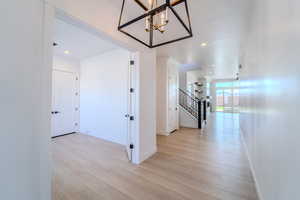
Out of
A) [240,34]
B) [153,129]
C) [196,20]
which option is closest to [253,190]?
[153,129]

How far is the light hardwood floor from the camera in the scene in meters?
1.86

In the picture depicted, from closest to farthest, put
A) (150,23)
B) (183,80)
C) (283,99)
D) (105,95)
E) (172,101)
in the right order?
(283,99), (150,23), (105,95), (172,101), (183,80)

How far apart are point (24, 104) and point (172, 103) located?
4673 millimetres

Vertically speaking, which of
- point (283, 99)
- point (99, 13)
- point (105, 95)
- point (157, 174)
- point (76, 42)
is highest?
point (76, 42)

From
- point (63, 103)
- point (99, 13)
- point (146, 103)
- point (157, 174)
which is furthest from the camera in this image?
point (63, 103)

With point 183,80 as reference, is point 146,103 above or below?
below

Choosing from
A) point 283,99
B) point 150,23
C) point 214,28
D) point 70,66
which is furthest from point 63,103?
point 283,99

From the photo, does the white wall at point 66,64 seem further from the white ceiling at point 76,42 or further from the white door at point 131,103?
the white door at point 131,103

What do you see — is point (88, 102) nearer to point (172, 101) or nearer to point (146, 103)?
point (146, 103)

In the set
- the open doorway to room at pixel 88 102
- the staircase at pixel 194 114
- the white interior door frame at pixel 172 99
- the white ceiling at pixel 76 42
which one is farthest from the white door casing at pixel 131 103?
the staircase at pixel 194 114

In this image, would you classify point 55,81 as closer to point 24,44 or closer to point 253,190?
Answer: point 24,44

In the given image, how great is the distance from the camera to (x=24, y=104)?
1242 millimetres

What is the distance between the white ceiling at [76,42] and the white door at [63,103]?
0.87 m

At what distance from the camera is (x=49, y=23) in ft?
4.52
